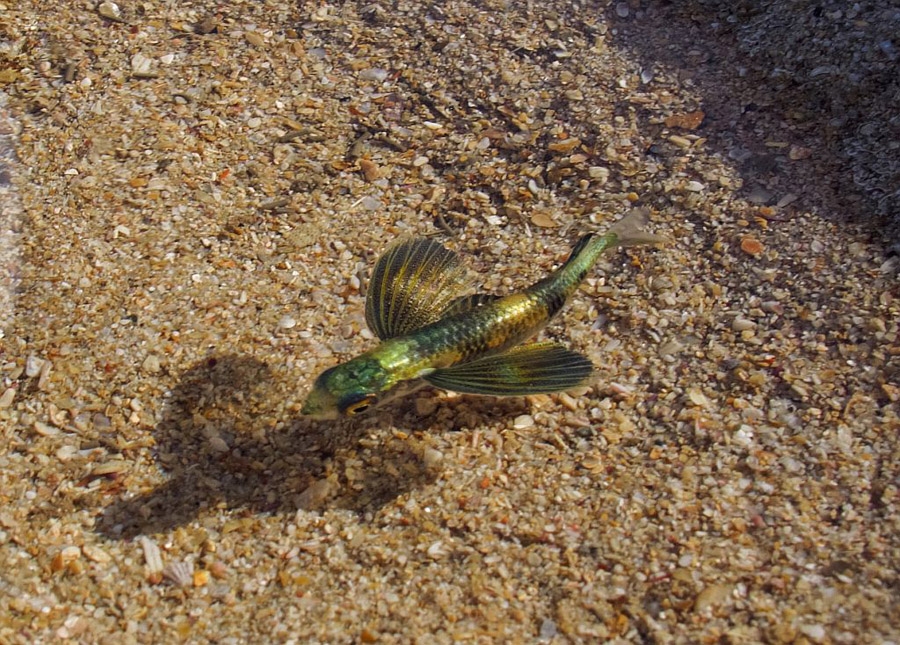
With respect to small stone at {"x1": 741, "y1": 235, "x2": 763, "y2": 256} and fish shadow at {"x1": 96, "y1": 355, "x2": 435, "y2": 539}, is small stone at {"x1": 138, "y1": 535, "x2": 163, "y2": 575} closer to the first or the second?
fish shadow at {"x1": 96, "y1": 355, "x2": 435, "y2": 539}

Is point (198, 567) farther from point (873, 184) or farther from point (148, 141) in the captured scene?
point (873, 184)

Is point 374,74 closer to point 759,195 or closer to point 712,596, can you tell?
point 759,195

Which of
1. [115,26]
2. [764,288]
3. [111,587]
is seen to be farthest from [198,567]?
[115,26]

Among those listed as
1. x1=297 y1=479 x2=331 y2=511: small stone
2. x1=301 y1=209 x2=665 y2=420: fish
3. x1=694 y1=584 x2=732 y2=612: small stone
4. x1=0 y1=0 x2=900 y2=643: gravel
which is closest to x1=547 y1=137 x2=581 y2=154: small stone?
x1=0 y1=0 x2=900 y2=643: gravel

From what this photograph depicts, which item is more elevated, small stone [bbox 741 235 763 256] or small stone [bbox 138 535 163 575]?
small stone [bbox 741 235 763 256]

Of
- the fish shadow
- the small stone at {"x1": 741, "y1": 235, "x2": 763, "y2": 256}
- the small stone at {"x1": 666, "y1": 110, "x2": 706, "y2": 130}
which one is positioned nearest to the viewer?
the fish shadow

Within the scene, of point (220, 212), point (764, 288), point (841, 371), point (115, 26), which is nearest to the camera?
point (841, 371)

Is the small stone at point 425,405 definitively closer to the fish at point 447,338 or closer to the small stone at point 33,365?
the fish at point 447,338

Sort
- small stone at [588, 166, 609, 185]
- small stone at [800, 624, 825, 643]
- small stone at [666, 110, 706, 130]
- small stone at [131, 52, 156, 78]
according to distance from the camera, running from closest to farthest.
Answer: small stone at [800, 624, 825, 643]
small stone at [588, 166, 609, 185]
small stone at [666, 110, 706, 130]
small stone at [131, 52, 156, 78]
